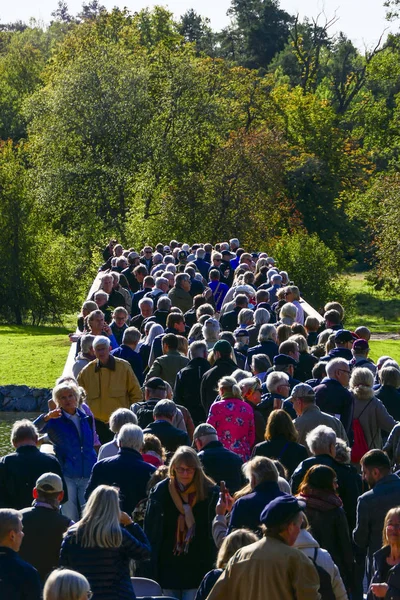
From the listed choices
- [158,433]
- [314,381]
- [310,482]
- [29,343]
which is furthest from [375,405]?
[29,343]

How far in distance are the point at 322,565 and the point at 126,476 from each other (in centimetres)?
218

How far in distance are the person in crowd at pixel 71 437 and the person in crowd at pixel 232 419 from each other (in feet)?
3.68

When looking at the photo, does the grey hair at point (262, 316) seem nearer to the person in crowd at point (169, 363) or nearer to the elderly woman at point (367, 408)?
the person in crowd at point (169, 363)

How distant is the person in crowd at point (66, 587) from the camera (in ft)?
17.6

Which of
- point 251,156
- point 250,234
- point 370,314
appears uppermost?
point 251,156

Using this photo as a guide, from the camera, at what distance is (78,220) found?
156 feet

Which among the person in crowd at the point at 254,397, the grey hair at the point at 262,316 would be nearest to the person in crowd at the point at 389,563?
the person in crowd at the point at 254,397

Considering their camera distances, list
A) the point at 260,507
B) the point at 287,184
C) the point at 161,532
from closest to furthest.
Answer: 1. the point at 260,507
2. the point at 161,532
3. the point at 287,184

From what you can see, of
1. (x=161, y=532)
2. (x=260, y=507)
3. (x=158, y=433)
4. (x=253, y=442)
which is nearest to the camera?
(x=260, y=507)

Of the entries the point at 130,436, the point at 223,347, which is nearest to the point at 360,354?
the point at 223,347

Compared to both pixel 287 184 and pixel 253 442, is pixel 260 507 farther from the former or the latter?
pixel 287 184

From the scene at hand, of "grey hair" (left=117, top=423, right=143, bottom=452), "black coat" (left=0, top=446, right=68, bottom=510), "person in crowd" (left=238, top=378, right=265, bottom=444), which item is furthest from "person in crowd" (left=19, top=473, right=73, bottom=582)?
"person in crowd" (left=238, top=378, right=265, bottom=444)

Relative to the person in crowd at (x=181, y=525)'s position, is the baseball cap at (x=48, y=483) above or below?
above

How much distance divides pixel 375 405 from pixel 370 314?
4623 centimetres
